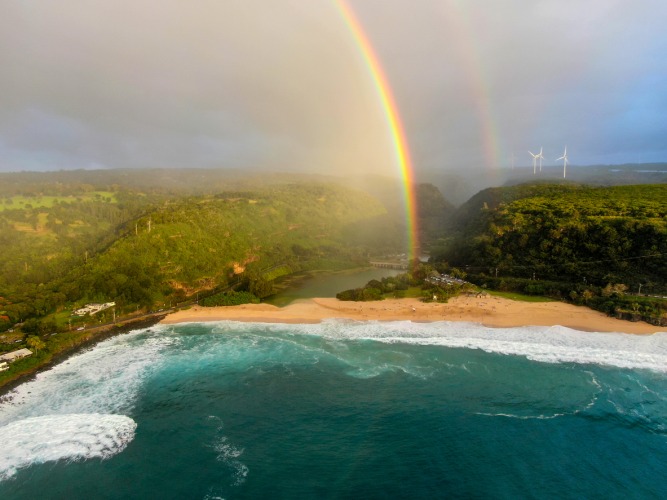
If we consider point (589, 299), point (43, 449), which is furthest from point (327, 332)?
point (589, 299)

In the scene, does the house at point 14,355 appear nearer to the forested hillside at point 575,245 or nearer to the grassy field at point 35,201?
the forested hillside at point 575,245

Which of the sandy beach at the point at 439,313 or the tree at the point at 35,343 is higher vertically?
the tree at the point at 35,343

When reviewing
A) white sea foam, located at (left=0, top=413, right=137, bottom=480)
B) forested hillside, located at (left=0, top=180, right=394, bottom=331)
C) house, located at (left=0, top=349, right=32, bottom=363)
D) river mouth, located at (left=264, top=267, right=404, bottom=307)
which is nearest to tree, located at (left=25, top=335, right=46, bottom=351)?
house, located at (left=0, top=349, right=32, bottom=363)

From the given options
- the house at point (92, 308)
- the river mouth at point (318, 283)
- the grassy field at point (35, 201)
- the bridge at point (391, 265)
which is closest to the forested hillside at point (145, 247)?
the grassy field at point (35, 201)

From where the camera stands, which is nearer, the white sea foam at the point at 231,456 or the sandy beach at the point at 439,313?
the white sea foam at the point at 231,456

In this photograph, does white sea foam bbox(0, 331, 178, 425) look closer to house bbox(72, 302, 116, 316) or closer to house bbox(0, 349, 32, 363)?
house bbox(0, 349, 32, 363)

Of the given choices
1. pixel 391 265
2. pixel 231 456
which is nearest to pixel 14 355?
pixel 231 456
